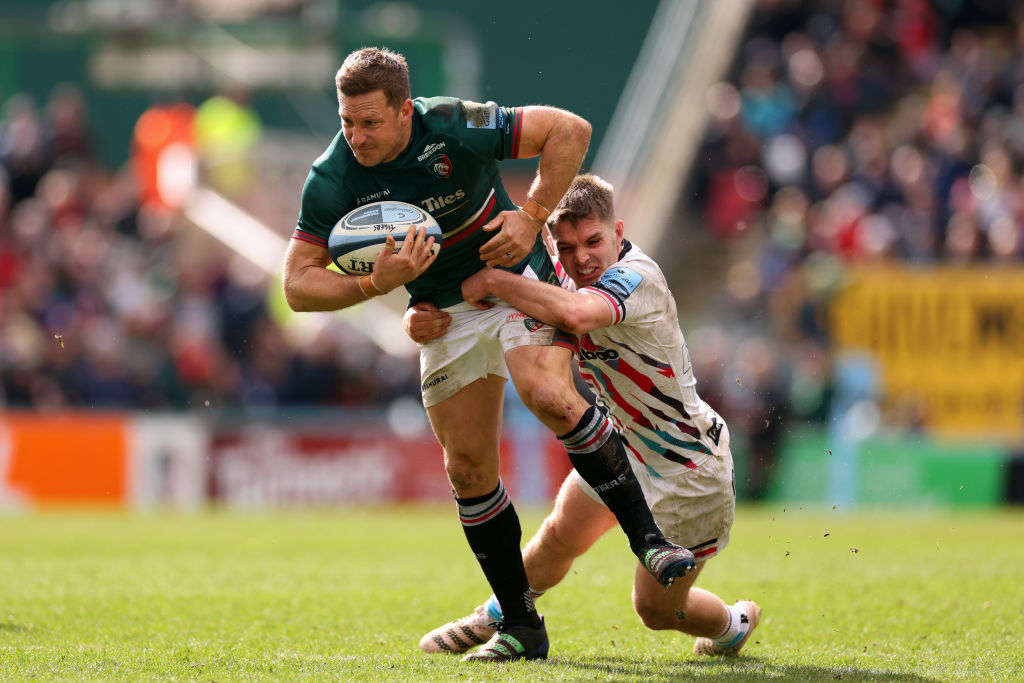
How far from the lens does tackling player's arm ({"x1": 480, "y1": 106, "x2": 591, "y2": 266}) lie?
609 centimetres

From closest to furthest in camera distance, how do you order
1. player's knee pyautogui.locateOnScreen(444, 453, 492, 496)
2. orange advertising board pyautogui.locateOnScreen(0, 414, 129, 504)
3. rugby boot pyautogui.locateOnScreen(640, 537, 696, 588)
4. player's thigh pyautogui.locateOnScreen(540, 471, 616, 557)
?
rugby boot pyautogui.locateOnScreen(640, 537, 696, 588) → player's knee pyautogui.locateOnScreen(444, 453, 492, 496) → player's thigh pyautogui.locateOnScreen(540, 471, 616, 557) → orange advertising board pyautogui.locateOnScreen(0, 414, 129, 504)

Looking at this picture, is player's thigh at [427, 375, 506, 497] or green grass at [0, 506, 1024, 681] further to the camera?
player's thigh at [427, 375, 506, 497]

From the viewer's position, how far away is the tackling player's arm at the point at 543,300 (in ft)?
19.0

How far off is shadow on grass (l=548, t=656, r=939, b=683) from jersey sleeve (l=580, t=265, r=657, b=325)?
57.9 inches

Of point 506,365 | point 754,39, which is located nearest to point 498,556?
point 506,365

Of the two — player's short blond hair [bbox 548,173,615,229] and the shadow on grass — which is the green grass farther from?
player's short blond hair [bbox 548,173,615,229]

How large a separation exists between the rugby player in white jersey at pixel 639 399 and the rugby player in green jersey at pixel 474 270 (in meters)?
0.13

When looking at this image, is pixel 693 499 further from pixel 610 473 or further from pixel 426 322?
pixel 426 322

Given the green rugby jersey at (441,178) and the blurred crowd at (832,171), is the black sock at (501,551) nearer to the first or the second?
the green rugby jersey at (441,178)

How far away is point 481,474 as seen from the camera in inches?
247

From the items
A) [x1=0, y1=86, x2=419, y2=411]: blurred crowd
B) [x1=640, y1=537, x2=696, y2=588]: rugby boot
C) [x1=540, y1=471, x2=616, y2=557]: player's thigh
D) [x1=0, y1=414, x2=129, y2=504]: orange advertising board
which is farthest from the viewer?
[x1=0, y1=86, x2=419, y2=411]: blurred crowd

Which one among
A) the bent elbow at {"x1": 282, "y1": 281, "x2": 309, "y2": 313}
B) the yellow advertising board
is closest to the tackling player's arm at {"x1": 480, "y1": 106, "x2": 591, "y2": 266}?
the bent elbow at {"x1": 282, "y1": 281, "x2": 309, "y2": 313}

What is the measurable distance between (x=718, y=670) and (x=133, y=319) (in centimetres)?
1228

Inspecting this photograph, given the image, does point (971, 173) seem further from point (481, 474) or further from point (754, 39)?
point (481, 474)
